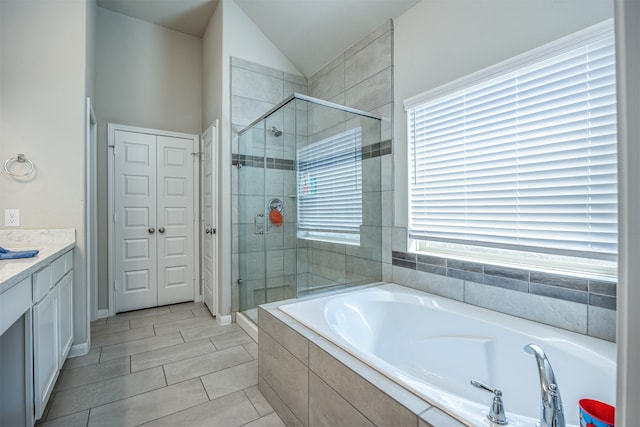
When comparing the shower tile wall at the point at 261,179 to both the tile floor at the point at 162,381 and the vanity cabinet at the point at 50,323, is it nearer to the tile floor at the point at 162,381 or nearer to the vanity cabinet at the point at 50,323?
the tile floor at the point at 162,381

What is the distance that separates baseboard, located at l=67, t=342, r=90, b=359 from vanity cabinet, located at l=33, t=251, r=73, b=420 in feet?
0.67

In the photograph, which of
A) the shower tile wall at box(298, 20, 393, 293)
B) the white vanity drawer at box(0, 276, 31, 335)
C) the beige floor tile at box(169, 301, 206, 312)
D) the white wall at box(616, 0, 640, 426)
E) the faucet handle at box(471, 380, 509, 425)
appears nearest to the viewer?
the white wall at box(616, 0, 640, 426)

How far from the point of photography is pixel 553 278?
5.16ft

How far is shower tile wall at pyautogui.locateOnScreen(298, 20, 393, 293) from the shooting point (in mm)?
2553

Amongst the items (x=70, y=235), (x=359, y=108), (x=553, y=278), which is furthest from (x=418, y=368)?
(x=70, y=235)

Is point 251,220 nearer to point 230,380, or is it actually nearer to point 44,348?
point 230,380

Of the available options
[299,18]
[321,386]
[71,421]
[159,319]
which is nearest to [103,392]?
[71,421]

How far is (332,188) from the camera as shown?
274cm

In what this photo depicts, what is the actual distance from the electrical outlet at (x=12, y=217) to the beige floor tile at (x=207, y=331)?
59.1 inches

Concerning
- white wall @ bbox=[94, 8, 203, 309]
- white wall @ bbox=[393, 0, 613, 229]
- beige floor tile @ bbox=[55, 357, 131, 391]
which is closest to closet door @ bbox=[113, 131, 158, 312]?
white wall @ bbox=[94, 8, 203, 309]

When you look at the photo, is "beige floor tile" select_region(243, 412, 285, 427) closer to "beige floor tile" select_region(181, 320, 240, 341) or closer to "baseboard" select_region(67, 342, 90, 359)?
"beige floor tile" select_region(181, 320, 240, 341)

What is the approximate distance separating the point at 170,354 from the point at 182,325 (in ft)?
2.11

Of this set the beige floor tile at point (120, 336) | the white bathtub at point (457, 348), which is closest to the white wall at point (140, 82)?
the beige floor tile at point (120, 336)

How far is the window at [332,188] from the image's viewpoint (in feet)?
8.83
